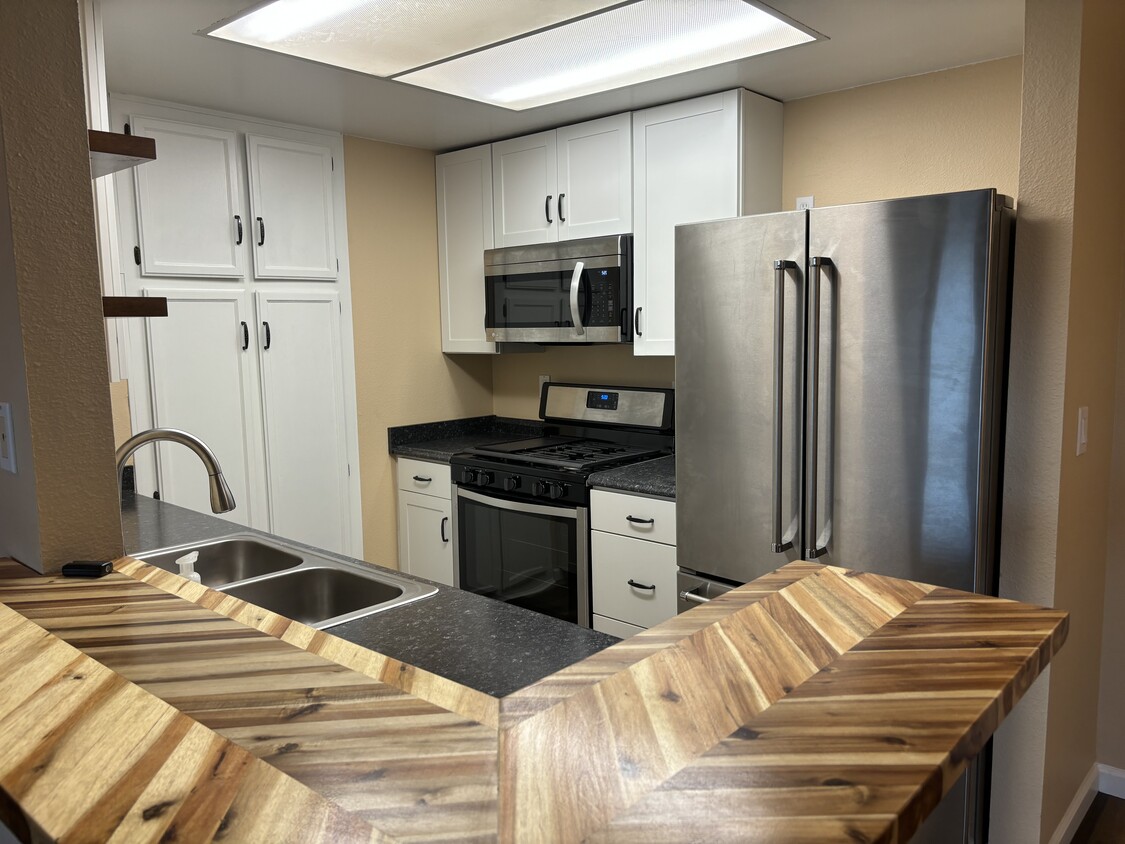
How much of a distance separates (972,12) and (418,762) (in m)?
2.48

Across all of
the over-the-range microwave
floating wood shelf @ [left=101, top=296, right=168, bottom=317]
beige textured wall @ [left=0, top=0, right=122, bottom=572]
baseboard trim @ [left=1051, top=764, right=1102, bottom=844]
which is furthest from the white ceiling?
baseboard trim @ [left=1051, top=764, right=1102, bottom=844]

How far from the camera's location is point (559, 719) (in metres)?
0.89

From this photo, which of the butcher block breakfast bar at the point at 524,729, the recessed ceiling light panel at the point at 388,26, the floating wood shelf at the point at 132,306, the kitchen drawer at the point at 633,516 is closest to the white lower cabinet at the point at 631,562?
the kitchen drawer at the point at 633,516

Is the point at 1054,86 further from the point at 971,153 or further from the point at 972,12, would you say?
the point at 971,153

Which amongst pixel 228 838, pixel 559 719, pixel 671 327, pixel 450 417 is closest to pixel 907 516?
pixel 671 327

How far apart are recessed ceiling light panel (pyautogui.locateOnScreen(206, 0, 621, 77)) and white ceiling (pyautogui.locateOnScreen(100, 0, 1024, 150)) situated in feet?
0.28

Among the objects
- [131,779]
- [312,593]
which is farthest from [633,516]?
[131,779]

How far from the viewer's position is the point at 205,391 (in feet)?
11.0

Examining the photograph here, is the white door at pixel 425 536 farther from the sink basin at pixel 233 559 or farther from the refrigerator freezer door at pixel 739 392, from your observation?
the sink basin at pixel 233 559

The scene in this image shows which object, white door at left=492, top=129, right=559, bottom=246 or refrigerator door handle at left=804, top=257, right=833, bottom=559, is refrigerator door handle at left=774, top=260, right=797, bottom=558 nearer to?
refrigerator door handle at left=804, top=257, right=833, bottom=559

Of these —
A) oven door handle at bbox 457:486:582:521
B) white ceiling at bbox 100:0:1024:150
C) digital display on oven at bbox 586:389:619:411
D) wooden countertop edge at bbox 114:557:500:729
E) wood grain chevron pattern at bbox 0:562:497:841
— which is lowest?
oven door handle at bbox 457:486:582:521

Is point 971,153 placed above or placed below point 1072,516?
above

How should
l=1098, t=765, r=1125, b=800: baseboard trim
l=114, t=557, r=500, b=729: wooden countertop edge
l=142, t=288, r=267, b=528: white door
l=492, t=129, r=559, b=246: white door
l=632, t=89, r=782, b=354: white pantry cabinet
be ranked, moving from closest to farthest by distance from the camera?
l=114, t=557, r=500, b=729: wooden countertop edge → l=1098, t=765, r=1125, b=800: baseboard trim → l=632, t=89, r=782, b=354: white pantry cabinet → l=142, t=288, r=267, b=528: white door → l=492, t=129, r=559, b=246: white door

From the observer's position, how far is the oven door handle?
128 inches
